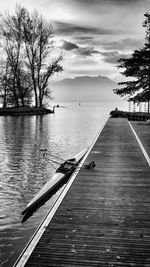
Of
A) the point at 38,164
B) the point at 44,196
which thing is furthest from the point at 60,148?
the point at 44,196

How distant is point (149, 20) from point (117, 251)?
1372 inches

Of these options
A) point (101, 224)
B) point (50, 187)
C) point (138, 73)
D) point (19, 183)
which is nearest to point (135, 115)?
point (138, 73)

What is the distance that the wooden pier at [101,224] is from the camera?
6.08 m

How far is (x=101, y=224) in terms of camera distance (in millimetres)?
7723

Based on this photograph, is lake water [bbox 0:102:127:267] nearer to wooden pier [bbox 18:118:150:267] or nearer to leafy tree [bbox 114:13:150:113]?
wooden pier [bbox 18:118:150:267]

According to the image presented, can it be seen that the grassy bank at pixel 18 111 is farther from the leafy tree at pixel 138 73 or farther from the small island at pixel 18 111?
the leafy tree at pixel 138 73

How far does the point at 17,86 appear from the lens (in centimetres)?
6838

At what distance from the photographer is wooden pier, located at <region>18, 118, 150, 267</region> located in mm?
6082

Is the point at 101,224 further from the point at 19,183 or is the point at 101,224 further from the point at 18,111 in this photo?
the point at 18,111

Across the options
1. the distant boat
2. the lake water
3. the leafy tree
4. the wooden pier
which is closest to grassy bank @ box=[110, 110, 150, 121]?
the leafy tree

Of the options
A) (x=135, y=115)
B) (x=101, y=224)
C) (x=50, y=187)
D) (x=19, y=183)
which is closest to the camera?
(x=101, y=224)

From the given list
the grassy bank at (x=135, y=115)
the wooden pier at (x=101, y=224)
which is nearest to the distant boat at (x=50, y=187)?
the wooden pier at (x=101, y=224)

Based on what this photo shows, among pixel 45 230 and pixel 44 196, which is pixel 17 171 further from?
pixel 45 230

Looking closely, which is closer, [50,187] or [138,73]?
[50,187]
